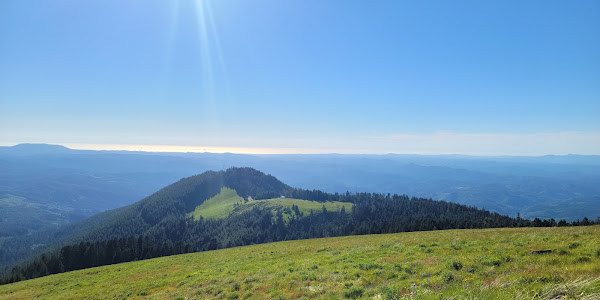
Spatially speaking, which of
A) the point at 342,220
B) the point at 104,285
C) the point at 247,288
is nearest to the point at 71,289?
the point at 104,285

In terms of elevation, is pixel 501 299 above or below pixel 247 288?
above

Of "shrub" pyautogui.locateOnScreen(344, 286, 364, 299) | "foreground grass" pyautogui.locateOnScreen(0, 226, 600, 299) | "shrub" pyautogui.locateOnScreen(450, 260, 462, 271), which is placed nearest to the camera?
"foreground grass" pyautogui.locateOnScreen(0, 226, 600, 299)

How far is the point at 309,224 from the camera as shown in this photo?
194 metres

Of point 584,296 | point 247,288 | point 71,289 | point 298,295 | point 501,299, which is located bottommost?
point 71,289

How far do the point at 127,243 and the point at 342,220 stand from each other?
460 feet

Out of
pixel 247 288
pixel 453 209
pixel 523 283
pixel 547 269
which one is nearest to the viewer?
pixel 523 283

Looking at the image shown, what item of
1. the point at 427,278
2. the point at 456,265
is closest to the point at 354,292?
the point at 427,278

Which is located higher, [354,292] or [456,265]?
[456,265]

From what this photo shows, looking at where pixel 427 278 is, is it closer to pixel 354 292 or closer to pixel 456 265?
pixel 456 265

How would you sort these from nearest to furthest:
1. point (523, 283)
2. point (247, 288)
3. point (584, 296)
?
point (584, 296)
point (523, 283)
point (247, 288)

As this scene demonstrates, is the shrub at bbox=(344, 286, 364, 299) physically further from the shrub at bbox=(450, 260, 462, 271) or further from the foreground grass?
the shrub at bbox=(450, 260, 462, 271)

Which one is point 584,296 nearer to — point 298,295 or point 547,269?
point 547,269

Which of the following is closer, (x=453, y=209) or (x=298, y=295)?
(x=298, y=295)

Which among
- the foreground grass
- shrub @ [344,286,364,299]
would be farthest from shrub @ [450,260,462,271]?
shrub @ [344,286,364,299]
